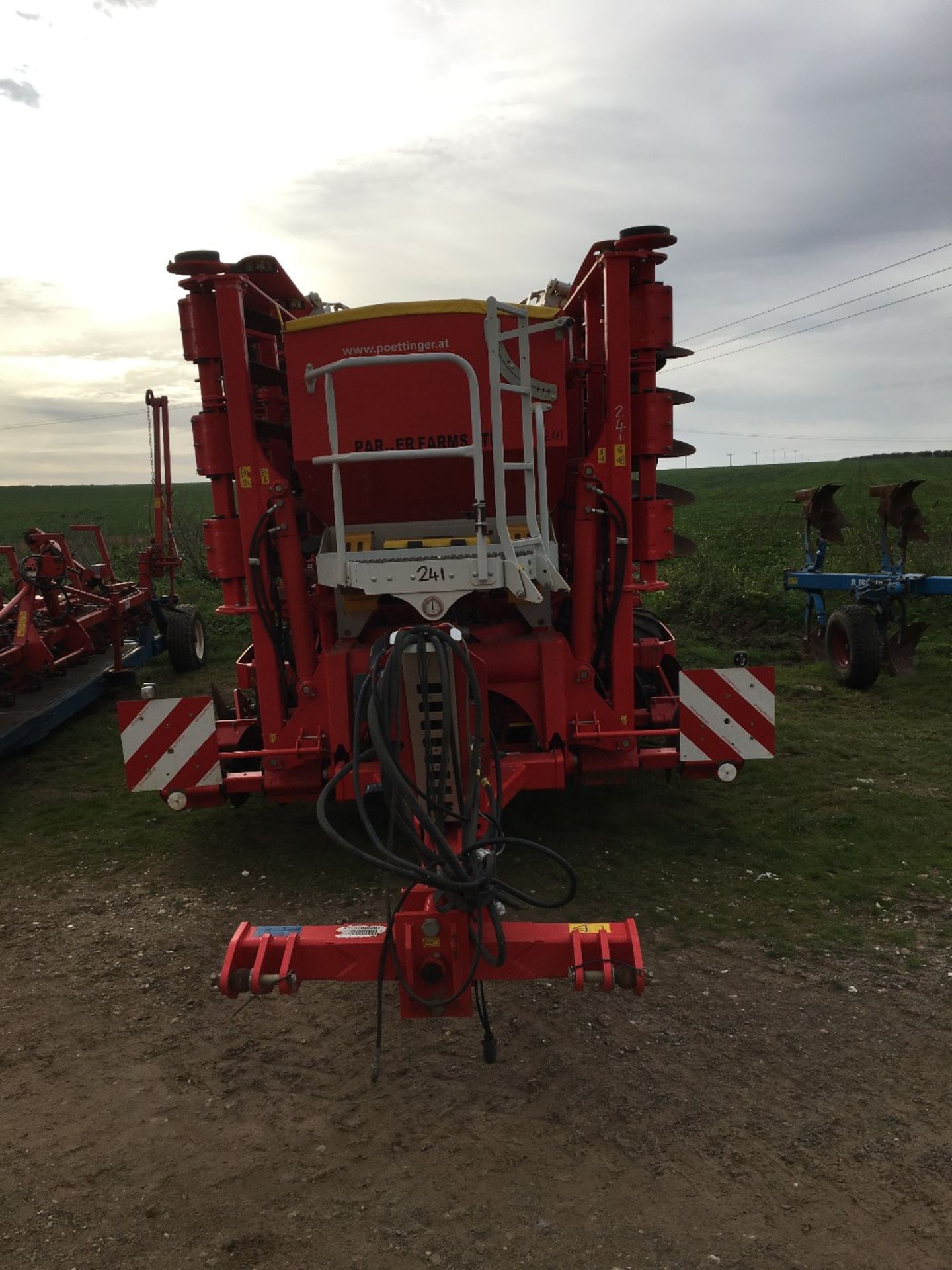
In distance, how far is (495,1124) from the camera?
9.86ft

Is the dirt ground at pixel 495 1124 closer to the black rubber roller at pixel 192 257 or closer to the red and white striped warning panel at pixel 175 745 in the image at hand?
the red and white striped warning panel at pixel 175 745

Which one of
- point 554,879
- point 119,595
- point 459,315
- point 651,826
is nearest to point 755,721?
point 651,826

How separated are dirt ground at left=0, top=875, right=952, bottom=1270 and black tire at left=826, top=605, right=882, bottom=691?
5084 millimetres

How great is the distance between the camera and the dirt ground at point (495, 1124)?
254 centimetres

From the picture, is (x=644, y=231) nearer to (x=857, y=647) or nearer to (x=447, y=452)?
(x=447, y=452)

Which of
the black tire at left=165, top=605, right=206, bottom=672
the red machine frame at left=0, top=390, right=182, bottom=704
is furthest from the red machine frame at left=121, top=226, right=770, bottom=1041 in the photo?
the black tire at left=165, top=605, right=206, bottom=672

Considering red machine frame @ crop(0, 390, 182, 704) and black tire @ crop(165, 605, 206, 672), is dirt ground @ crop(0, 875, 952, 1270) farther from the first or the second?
Answer: black tire @ crop(165, 605, 206, 672)

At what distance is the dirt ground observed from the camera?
8.32ft

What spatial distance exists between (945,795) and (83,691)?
7.29 meters

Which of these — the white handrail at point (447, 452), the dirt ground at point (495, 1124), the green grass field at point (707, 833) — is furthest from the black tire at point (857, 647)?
the white handrail at point (447, 452)

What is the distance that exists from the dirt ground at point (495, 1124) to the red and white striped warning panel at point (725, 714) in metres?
1.22

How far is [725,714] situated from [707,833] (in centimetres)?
85

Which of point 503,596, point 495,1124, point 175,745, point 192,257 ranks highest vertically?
point 192,257

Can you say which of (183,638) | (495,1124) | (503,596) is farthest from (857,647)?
(183,638)
